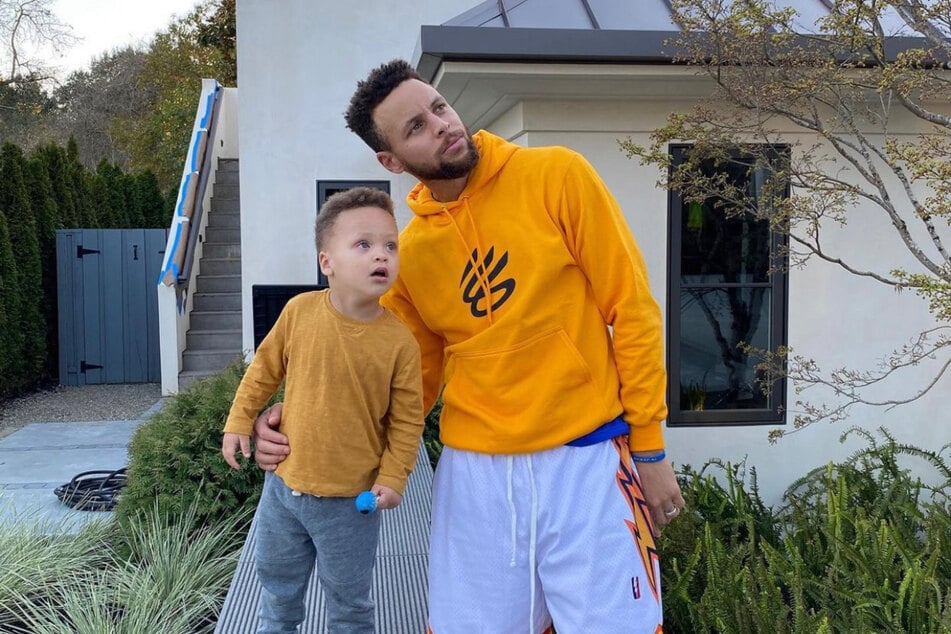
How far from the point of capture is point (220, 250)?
9.99 meters

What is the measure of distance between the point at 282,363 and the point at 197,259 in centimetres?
819

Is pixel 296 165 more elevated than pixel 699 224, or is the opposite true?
pixel 296 165

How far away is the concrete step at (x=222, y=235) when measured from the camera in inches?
399

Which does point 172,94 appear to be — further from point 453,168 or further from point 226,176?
point 453,168

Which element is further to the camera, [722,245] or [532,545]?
[722,245]

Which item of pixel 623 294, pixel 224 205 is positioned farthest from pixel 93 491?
pixel 224 205

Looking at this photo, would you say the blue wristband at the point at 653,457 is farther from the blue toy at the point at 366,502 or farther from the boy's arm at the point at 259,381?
the boy's arm at the point at 259,381

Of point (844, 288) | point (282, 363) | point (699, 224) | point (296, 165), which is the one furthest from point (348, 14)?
point (282, 363)

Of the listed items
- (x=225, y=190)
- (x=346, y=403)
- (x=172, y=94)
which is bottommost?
(x=346, y=403)

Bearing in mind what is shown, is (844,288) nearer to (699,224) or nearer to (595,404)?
(699,224)

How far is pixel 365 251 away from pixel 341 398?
352 mm

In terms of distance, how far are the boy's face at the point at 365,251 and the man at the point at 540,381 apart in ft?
0.35

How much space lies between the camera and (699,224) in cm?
449

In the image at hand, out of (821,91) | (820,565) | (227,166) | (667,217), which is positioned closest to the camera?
(820,565)
